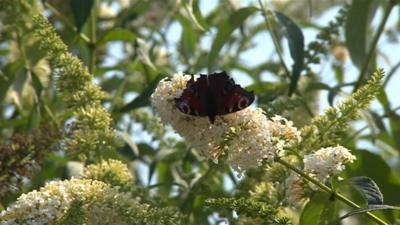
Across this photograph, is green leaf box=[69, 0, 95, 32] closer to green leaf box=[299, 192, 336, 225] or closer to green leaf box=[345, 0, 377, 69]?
green leaf box=[345, 0, 377, 69]

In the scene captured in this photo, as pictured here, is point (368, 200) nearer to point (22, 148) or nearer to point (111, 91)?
point (22, 148)

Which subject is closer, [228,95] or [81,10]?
[228,95]

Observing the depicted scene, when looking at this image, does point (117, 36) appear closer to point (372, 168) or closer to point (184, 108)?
point (372, 168)

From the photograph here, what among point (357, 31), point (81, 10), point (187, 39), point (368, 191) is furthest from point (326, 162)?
point (187, 39)

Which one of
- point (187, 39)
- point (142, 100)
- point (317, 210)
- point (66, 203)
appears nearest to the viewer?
point (66, 203)

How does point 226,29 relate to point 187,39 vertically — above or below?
below

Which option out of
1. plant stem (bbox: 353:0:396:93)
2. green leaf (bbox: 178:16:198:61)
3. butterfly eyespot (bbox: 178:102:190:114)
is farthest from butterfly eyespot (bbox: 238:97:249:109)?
green leaf (bbox: 178:16:198:61)

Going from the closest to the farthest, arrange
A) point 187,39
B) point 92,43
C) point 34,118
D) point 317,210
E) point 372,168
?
point 317,210 < point 372,168 < point 34,118 < point 92,43 < point 187,39
